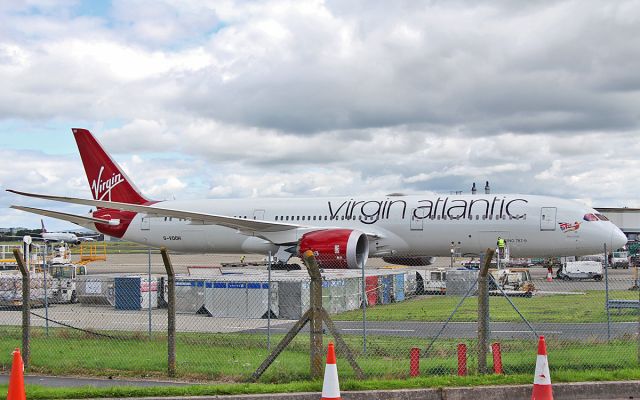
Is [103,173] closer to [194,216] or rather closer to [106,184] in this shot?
[106,184]

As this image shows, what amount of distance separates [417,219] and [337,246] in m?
4.24

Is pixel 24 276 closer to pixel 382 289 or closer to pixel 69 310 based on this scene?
pixel 69 310

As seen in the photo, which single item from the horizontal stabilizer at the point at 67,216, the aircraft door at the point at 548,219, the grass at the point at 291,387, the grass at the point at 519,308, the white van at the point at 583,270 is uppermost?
the horizontal stabilizer at the point at 67,216

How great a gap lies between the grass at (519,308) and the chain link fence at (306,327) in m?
0.05

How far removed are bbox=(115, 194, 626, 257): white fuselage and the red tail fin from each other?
14.8 feet

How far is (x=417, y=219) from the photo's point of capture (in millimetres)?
31062

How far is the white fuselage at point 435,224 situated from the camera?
2920 centimetres

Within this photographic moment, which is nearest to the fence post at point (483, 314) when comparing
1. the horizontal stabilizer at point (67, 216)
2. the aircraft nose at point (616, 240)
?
the aircraft nose at point (616, 240)

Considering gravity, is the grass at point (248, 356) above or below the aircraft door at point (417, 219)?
below

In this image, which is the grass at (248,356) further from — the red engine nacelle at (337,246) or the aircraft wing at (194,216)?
the aircraft wing at (194,216)

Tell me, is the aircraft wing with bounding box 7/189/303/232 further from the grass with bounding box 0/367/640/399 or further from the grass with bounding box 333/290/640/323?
the grass with bounding box 0/367/640/399

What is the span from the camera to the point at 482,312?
31.6ft

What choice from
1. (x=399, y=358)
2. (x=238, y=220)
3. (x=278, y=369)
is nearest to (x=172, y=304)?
(x=278, y=369)

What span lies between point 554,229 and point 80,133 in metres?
23.3
